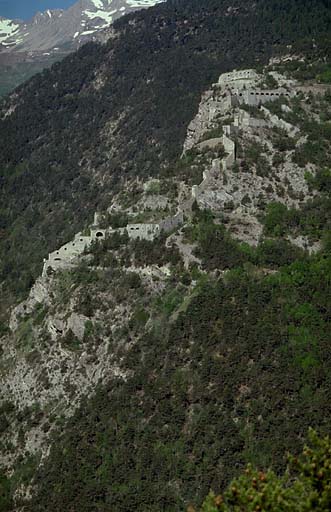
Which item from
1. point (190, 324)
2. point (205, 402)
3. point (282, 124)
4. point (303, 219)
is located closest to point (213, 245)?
point (190, 324)

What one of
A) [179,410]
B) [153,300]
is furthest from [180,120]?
[179,410]

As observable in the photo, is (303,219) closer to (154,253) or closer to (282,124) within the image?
(154,253)

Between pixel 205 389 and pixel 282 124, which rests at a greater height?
pixel 282 124

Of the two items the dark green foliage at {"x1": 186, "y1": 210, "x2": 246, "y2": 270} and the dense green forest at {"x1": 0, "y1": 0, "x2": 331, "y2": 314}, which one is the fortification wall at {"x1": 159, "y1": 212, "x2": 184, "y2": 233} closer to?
the dark green foliage at {"x1": 186, "y1": 210, "x2": 246, "y2": 270}

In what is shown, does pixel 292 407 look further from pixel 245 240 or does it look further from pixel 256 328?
pixel 245 240

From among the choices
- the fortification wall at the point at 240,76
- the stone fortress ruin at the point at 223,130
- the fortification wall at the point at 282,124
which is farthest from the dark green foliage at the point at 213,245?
the fortification wall at the point at 240,76

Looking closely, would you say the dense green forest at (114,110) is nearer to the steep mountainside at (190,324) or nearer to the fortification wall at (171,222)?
the steep mountainside at (190,324)
